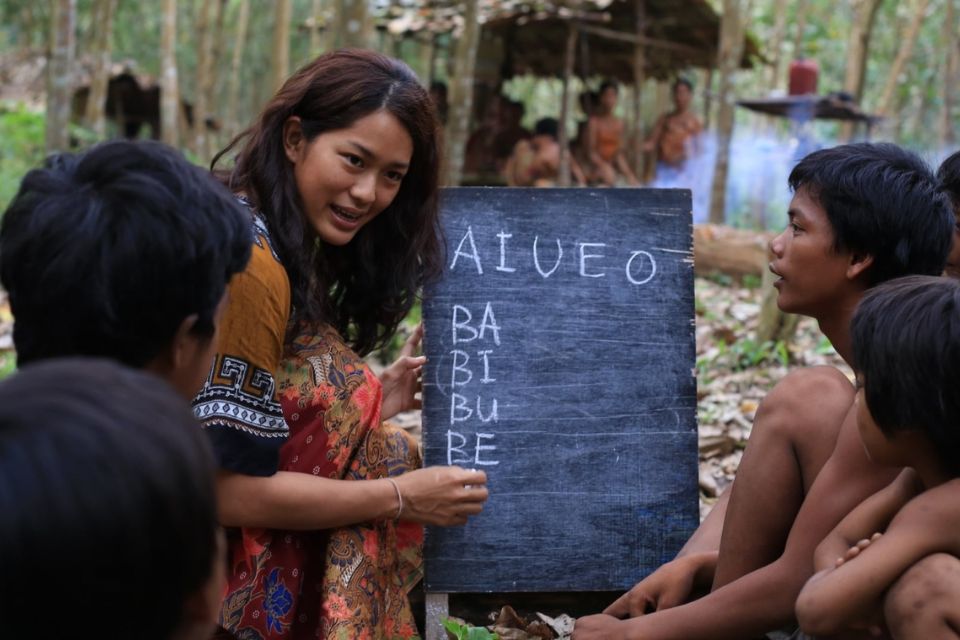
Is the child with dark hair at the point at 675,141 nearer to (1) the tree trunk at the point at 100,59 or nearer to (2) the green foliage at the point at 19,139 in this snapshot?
(1) the tree trunk at the point at 100,59

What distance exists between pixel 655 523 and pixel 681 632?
2.20 ft

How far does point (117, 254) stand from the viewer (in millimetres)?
1666

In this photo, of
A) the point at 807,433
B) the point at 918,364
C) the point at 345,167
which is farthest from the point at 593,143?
the point at 918,364

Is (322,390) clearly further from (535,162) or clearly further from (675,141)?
(675,141)

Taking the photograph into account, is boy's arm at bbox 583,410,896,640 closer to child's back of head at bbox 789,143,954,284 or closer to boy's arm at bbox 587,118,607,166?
child's back of head at bbox 789,143,954,284

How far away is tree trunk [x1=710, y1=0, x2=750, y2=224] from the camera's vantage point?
1250 cm

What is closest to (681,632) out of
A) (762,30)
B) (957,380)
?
(957,380)

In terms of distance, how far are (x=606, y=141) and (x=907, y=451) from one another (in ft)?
45.4

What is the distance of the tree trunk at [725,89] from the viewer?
12500 mm

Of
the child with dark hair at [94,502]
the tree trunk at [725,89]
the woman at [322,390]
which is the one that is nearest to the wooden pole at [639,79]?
the tree trunk at [725,89]

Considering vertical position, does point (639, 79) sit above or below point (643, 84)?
above

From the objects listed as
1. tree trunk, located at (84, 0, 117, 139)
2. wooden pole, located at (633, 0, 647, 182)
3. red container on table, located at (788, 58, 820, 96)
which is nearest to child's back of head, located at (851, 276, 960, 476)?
red container on table, located at (788, 58, 820, 96)

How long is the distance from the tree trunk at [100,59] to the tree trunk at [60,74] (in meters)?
6.56

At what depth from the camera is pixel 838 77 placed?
2767 centimetres
